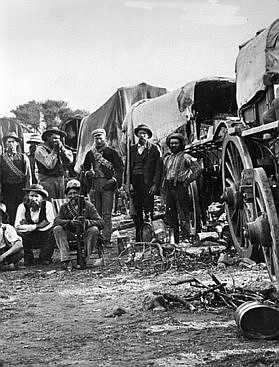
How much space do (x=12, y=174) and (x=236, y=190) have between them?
360cm

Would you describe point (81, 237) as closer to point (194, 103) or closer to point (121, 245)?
point (121, 245)

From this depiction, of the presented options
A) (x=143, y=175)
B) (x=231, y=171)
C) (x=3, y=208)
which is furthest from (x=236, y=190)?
(x=3, y=208)

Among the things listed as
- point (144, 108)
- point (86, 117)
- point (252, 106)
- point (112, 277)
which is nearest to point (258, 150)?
point (252, 106)

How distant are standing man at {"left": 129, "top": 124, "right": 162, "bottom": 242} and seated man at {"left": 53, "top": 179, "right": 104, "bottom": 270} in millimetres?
1168

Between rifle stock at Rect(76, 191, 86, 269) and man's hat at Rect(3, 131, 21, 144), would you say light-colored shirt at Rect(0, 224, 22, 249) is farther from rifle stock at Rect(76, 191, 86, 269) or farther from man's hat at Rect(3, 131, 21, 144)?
man's hat at Rect(3, 131, 21, 144)

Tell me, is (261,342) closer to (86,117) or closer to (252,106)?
(252,106)

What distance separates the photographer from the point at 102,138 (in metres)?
8.28

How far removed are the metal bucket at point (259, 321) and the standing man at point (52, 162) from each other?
16.8 ft

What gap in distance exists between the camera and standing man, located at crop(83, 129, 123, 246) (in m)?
8.02

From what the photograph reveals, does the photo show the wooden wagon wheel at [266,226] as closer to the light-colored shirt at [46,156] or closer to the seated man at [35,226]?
the seated man at [35,226]

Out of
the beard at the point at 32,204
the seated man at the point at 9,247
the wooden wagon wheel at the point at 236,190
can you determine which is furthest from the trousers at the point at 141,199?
the wooden wagon wheel at the point at 236,190

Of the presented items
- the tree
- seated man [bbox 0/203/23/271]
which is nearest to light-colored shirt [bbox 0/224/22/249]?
seated man [bbox 0/203/23/271]

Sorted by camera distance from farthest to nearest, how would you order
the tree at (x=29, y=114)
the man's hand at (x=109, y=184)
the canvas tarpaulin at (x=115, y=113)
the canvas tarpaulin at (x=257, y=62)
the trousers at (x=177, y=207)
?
the canvas tarpaulin at (x=115, y=113) → the man's hand at (x=109, y=184) → the trousers at (x=177, y=207) → the tree at (x=29, y=114) → the canvas tarpaulin at (x=257, y=62)

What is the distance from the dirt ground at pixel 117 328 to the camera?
3078 mm
